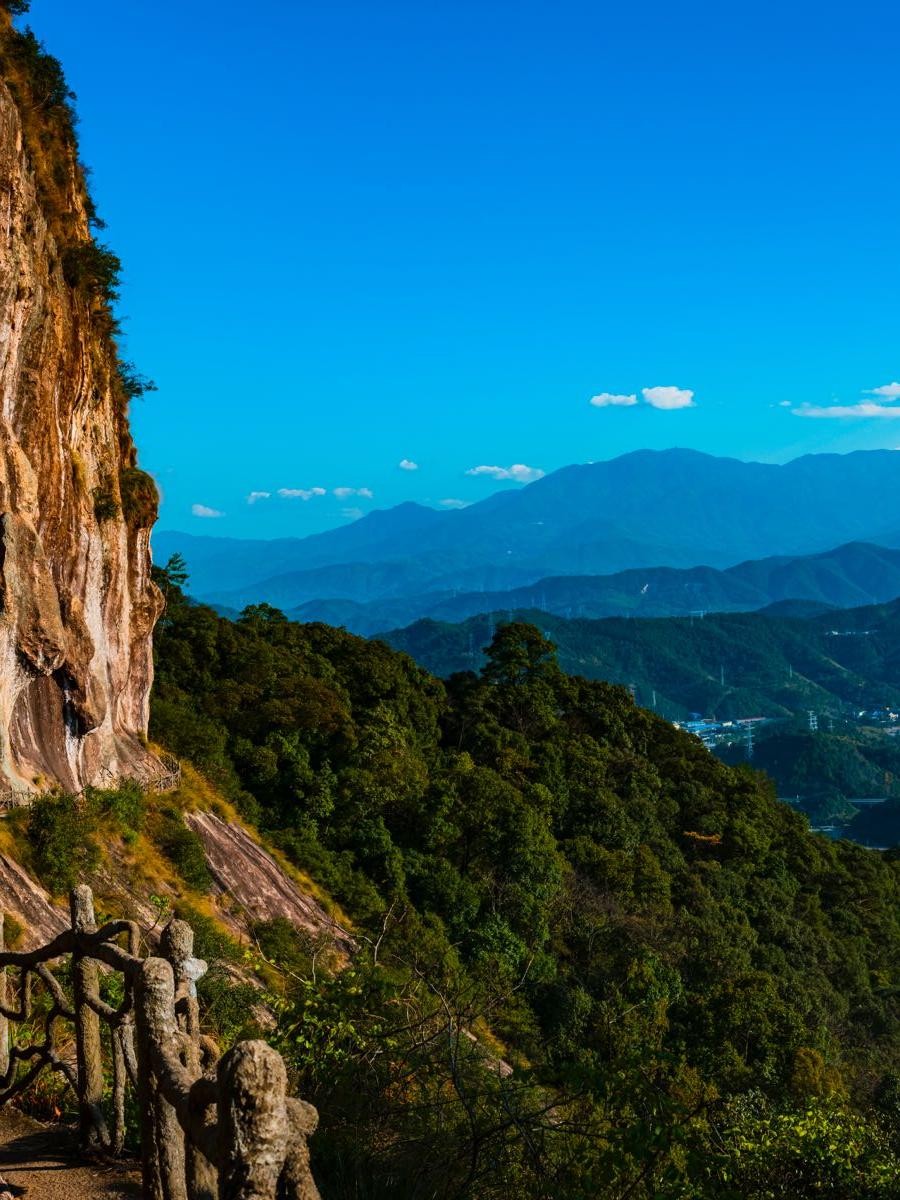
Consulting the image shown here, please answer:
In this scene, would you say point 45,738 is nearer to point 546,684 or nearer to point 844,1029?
point 844,1029

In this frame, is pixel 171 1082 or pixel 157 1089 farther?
pixel 157 1089

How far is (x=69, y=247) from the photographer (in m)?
20.5

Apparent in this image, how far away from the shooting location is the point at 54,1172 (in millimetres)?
5137

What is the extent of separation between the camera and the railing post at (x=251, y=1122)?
9.43ft

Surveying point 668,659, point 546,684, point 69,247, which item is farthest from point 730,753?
point 69,247

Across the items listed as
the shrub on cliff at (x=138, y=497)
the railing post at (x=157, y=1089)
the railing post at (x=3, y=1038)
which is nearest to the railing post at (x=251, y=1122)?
the railing post at (x=157, y=1089)

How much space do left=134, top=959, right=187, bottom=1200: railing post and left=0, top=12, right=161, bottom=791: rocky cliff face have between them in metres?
14.0

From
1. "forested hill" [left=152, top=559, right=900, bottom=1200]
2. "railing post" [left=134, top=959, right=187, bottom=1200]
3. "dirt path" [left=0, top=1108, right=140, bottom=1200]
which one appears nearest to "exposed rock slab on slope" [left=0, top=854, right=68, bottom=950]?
"forested hill" [left=152, top=559, right=900, bottom=1200]

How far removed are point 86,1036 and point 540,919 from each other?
23.0 metres

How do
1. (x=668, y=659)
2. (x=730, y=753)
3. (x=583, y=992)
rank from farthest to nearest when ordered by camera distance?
(x=668, y=659), (x=730, y=753), (x=583, y=992)

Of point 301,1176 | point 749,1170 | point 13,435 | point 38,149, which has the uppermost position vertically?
point 38,149

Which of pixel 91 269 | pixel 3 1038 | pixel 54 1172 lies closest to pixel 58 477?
pixel 91 269

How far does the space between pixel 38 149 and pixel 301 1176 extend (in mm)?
20705

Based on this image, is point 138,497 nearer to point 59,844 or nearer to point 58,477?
point 58,477
